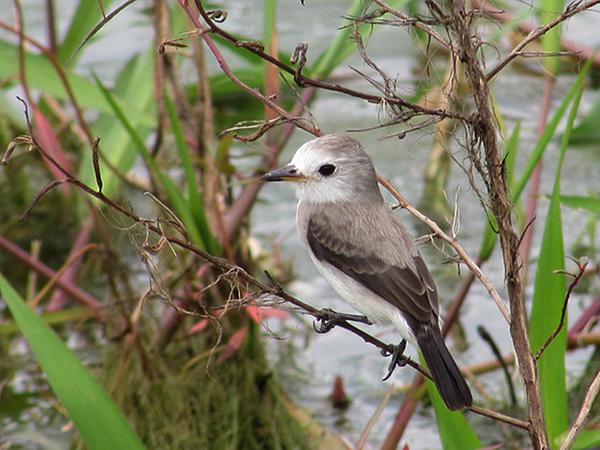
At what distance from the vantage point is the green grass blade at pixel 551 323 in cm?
264

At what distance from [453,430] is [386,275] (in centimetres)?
40

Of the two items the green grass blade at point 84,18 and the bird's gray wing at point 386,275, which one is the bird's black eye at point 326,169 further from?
the green grass blade at point 84,18

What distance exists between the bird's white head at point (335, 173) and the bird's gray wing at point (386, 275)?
12cm

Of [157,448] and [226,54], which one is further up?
[226,54]

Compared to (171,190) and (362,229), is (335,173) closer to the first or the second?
(362,229)

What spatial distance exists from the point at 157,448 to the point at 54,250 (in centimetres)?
188

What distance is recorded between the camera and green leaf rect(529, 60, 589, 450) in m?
2.64

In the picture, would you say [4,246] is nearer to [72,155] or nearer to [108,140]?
[108,140]

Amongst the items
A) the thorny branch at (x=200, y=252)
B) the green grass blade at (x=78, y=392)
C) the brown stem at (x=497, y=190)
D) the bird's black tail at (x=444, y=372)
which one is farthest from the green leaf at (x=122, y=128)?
the brown stem at (x=497, y=190)

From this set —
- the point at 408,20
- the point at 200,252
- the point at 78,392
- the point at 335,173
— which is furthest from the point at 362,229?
the point at 408,20

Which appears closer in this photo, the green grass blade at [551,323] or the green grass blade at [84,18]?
the green grass blade at [551,323]

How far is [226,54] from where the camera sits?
22.6 feet

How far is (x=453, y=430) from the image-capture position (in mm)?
2668

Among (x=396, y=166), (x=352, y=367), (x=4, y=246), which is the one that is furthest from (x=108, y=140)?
(x=396, y=166)
